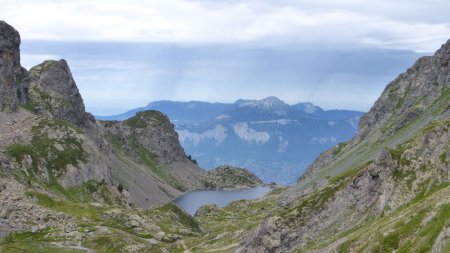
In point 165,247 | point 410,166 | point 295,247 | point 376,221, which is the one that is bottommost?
point 165,247

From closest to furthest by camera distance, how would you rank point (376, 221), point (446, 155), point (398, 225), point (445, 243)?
point (445, 243) < point (398, 225) < point (376, 221) < point (446, 155)

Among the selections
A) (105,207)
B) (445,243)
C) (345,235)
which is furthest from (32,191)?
(445,243)

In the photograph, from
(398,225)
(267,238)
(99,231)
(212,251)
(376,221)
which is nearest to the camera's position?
(398,225)

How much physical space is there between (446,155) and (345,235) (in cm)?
2484

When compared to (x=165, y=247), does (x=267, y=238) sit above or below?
above

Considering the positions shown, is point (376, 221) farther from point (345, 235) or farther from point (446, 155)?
point (446, 155)

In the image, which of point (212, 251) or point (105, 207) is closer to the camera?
point (212, 251)

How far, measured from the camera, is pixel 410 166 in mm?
103938

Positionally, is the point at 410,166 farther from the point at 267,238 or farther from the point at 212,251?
the point at 212,251

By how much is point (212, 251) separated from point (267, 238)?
90.1ft

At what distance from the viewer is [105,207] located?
653ft

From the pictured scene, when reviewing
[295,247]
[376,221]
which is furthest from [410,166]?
[295,247]

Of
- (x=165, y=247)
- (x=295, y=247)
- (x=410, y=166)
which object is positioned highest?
(x=410, y=166)

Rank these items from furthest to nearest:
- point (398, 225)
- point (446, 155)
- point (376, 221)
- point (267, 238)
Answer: point (267, 238) < point (446, 155) < point (376, 221) < point (398, 225)
